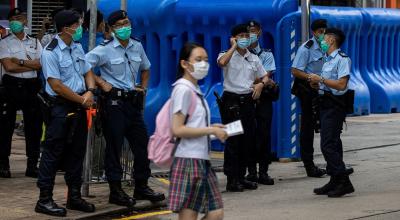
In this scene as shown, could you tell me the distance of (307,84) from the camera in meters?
11.5

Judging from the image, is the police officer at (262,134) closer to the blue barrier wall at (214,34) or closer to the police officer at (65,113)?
the blue barrier wall at (214,34)

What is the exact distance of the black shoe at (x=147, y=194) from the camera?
963 cm

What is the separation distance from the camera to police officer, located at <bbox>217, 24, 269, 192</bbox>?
10.5 meters

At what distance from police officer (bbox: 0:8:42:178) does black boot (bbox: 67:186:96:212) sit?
7.33 ft

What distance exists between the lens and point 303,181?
37.3 feet

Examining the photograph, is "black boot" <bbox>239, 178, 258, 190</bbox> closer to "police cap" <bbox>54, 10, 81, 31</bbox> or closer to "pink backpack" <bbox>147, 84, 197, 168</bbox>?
"police cap" <bbox>54, 10, 81, 31</bbox>

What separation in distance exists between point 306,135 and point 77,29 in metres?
3.89

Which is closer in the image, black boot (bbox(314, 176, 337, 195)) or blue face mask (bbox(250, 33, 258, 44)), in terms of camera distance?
black boot (bbox(314, 176, 337, 195))

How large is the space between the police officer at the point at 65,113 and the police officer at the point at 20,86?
2045 mm

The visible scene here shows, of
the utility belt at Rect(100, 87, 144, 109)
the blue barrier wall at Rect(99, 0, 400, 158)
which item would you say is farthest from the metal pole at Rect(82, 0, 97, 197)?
the blue barrier wall at Rect(99, 0, 400, 158)

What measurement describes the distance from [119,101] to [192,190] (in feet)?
9.51

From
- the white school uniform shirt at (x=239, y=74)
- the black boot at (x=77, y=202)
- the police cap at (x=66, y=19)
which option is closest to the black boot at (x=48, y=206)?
the black boot at (x=77, y=202)

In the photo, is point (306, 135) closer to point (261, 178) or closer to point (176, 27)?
point (261, 178)

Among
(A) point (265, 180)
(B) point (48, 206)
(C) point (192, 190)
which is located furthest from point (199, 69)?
(A) point (265, 180)
